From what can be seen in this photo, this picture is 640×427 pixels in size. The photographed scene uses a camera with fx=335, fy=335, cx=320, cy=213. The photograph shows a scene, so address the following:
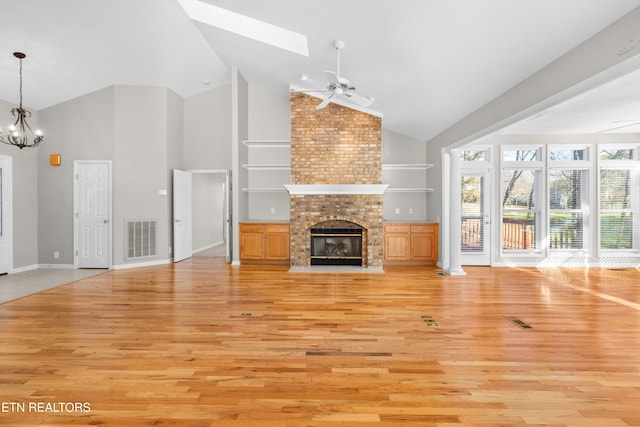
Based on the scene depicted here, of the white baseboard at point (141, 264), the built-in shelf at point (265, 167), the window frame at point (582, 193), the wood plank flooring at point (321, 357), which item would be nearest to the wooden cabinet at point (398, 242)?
the wood plank flooring at point (321, 357)

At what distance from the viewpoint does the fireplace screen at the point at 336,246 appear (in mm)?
6797

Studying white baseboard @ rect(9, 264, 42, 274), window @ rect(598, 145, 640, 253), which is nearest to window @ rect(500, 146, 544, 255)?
window @ rect(598, 145, 640, 253)

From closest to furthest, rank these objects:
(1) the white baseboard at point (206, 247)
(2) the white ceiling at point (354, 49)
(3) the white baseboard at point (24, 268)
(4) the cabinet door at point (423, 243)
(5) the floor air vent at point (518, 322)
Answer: (2) the white ceiling at point (354, 49)
(5) the floor air vent at point (518, 322)
(3) the white baseboard at point (24, 268)
(4) the cabinet door at point (423, 243)
(1) the white baseboard at point (206, 247)

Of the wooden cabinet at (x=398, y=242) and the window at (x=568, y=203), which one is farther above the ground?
the window at (x=568, y=203)

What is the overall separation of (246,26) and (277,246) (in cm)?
402

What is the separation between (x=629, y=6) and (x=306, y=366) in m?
3.52

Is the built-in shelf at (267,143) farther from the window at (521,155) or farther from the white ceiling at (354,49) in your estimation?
the window at (521,155)

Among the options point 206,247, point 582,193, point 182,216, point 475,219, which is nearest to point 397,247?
point 475,219

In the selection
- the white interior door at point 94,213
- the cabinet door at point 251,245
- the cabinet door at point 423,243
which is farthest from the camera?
the cabinet door at point 251,245

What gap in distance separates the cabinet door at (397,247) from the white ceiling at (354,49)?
226 cm

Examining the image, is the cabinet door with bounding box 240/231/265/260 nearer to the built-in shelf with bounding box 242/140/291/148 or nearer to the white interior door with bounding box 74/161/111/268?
the built-in shelf with bounding box 242/140/291/148

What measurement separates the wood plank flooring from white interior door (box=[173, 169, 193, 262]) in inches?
98.1

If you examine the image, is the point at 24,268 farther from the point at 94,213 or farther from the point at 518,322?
the point at 518,322

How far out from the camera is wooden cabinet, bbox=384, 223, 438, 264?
6.91 meters
